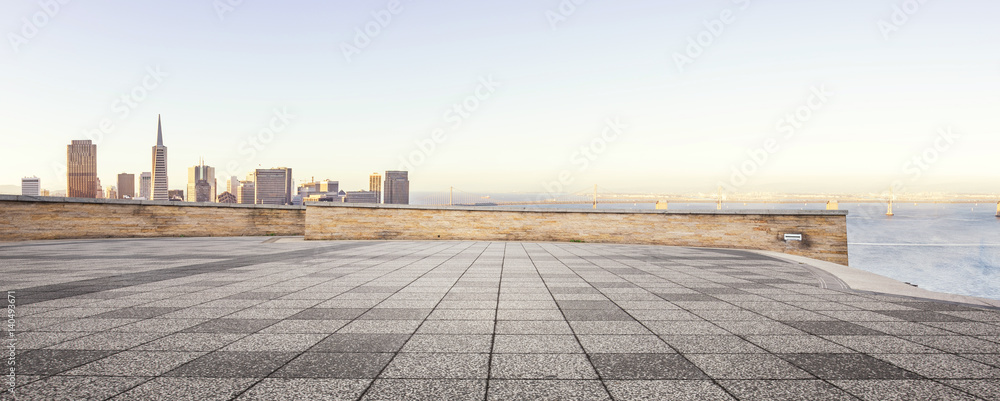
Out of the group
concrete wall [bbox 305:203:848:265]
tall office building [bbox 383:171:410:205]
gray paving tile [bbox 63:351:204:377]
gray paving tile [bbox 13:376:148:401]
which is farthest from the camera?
tall office building [bbox 383:171:410:205]

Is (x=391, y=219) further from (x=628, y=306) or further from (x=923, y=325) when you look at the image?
(x=923, y=325)

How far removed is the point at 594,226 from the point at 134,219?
1990 cm

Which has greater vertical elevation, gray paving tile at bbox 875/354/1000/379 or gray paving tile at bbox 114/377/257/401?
gray paving tile at bbox 114/377/257/401

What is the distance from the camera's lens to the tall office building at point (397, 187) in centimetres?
13262

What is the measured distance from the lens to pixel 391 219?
2023 centimetres

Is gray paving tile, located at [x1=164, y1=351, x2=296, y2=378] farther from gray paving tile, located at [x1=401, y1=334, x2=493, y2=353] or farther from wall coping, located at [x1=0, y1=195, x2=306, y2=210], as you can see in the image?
wall coping, located at [x1=0, y1=195, x2=306, y2=210]

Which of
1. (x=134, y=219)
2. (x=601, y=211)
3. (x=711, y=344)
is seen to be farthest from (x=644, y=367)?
(x=134, y=219)

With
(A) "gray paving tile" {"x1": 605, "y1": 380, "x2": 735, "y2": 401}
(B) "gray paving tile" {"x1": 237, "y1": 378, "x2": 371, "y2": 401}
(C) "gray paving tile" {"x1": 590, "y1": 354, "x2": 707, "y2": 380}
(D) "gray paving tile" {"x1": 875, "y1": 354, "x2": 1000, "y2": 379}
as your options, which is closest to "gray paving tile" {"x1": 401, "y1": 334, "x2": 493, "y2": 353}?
(B) "gray paving tile" {"x1": 237, "y1": 378, "x2": 371, "y2": 401}

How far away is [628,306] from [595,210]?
46.4 ft

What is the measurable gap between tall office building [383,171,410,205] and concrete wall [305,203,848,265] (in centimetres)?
11342

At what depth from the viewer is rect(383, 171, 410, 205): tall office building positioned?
435 ft

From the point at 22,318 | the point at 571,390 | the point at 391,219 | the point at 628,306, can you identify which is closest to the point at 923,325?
the point at 628,306

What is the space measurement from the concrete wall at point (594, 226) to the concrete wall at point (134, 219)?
4261mm

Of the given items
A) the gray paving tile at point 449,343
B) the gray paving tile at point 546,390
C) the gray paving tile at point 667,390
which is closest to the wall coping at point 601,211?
the gray paving tile at point 449,343
